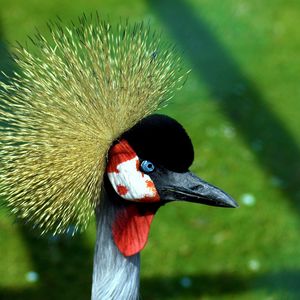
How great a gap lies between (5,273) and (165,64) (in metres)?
1.40

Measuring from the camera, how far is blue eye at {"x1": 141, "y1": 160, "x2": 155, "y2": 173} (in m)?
1.74

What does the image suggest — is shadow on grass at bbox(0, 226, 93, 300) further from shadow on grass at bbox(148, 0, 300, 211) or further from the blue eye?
the blue eye

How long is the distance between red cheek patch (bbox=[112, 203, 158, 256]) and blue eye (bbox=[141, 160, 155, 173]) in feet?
0.36

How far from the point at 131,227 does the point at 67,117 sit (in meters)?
0.30

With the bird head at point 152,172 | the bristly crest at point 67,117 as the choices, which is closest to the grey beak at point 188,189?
the bird head at point 152,172

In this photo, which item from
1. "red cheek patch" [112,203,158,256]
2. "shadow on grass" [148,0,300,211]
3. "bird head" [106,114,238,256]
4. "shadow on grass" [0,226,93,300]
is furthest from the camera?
"shadow on grass" [148,0,300,211]

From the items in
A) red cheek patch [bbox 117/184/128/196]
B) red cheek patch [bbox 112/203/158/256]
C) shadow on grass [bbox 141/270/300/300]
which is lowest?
shadow on grass [bbox 141/270/300/300]

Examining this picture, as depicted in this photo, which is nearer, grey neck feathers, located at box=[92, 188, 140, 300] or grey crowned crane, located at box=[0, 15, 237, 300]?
grey crowned crane, located at box=[0, 15, 237, 300]

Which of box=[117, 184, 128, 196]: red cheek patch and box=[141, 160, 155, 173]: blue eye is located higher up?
box=[141, 160, 155, 173]: blue eye

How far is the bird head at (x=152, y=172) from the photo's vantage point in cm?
170

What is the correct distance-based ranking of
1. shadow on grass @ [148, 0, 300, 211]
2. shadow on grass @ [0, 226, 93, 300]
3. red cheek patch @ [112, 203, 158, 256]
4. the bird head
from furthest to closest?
shadow on grass @ [148, 0, 300, 211] → shadow on grass @ [0, 226, 93, 300] → red cheek patch @ [112, 203, 158, 256] → the bird head

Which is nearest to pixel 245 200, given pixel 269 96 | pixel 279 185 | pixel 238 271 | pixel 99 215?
pixel 279 185

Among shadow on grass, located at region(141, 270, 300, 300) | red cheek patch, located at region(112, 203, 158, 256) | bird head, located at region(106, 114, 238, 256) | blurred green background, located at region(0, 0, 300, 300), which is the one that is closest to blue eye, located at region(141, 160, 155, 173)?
bird head, located at region(106, 114, 238, 256)

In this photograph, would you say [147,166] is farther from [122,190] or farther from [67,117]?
[67,117]
